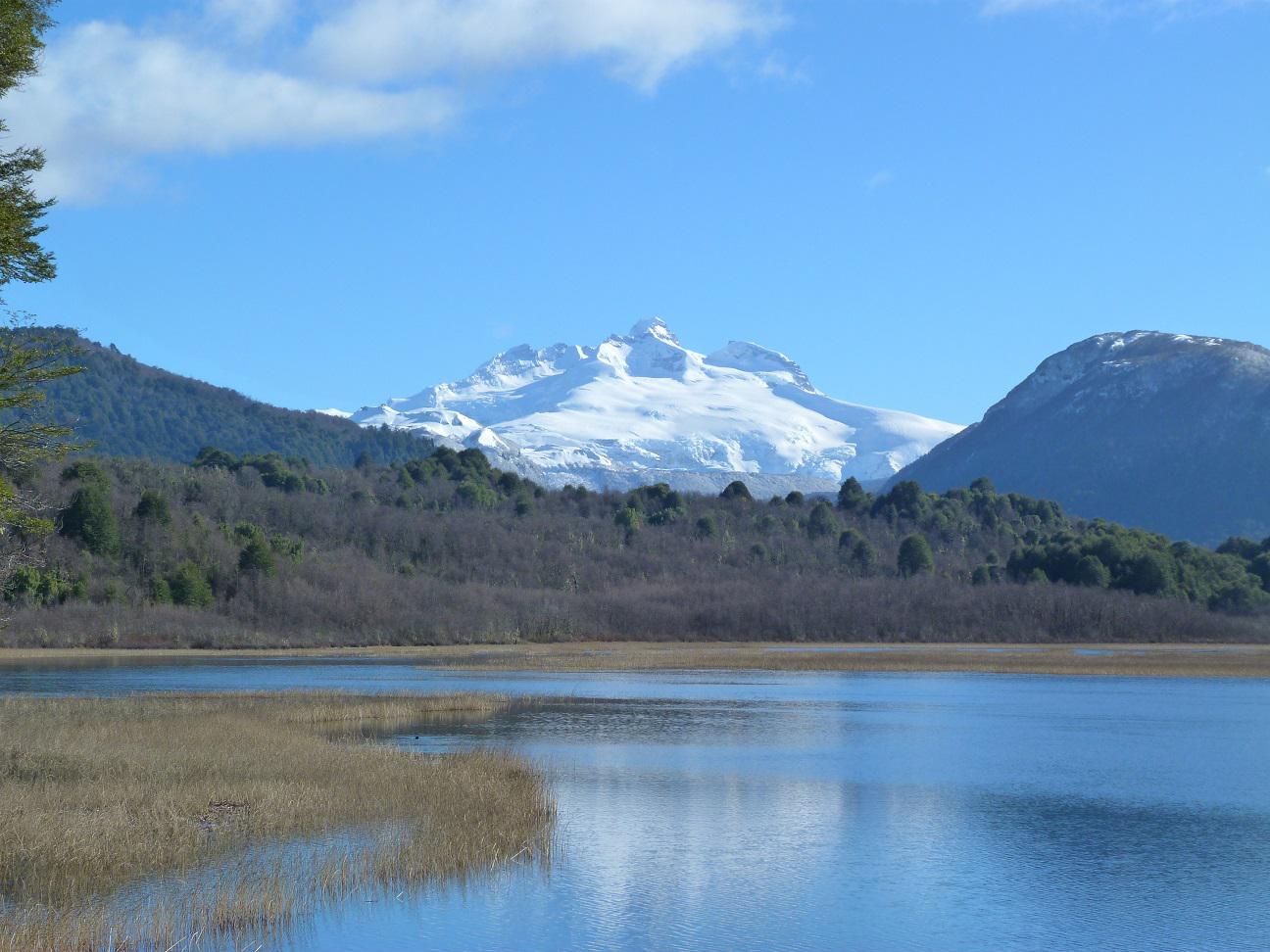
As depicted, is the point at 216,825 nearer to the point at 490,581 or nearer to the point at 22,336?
the point at 22,336

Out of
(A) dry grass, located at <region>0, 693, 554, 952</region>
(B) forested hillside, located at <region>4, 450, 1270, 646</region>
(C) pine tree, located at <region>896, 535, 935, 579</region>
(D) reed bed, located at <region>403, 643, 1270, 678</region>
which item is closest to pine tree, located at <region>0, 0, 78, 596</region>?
(A) dry grass, located at <region>0, 693, 554, 952</region>

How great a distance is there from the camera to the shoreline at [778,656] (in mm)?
89625

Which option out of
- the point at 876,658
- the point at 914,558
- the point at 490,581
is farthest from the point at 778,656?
the point at 914,558

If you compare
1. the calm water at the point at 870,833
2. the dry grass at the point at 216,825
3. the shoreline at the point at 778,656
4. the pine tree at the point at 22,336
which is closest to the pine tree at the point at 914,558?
the shoreline at the point at 778,656

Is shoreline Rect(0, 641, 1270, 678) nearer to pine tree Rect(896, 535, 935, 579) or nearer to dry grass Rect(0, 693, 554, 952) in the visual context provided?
dry grass Rect(0, 693, 554, 952)

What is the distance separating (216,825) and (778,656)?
7806 cm

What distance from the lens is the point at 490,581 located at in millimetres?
157125

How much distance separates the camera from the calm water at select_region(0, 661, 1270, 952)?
2284cm

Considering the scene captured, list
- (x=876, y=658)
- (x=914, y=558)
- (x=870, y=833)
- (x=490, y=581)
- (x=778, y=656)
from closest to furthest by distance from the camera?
1. (x=870, y=833)
2. (x=876, y=658)
3. (x=778, y=656)
4. (x=490, y=581)
5. (x=914, y=558)

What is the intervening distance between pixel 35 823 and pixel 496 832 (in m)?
8.47

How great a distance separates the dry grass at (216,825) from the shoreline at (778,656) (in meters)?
49.5

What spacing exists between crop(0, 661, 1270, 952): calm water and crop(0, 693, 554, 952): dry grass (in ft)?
4.04

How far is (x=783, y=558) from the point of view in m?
184

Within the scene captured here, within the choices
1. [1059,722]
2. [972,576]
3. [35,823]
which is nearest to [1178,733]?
[1059,722]
